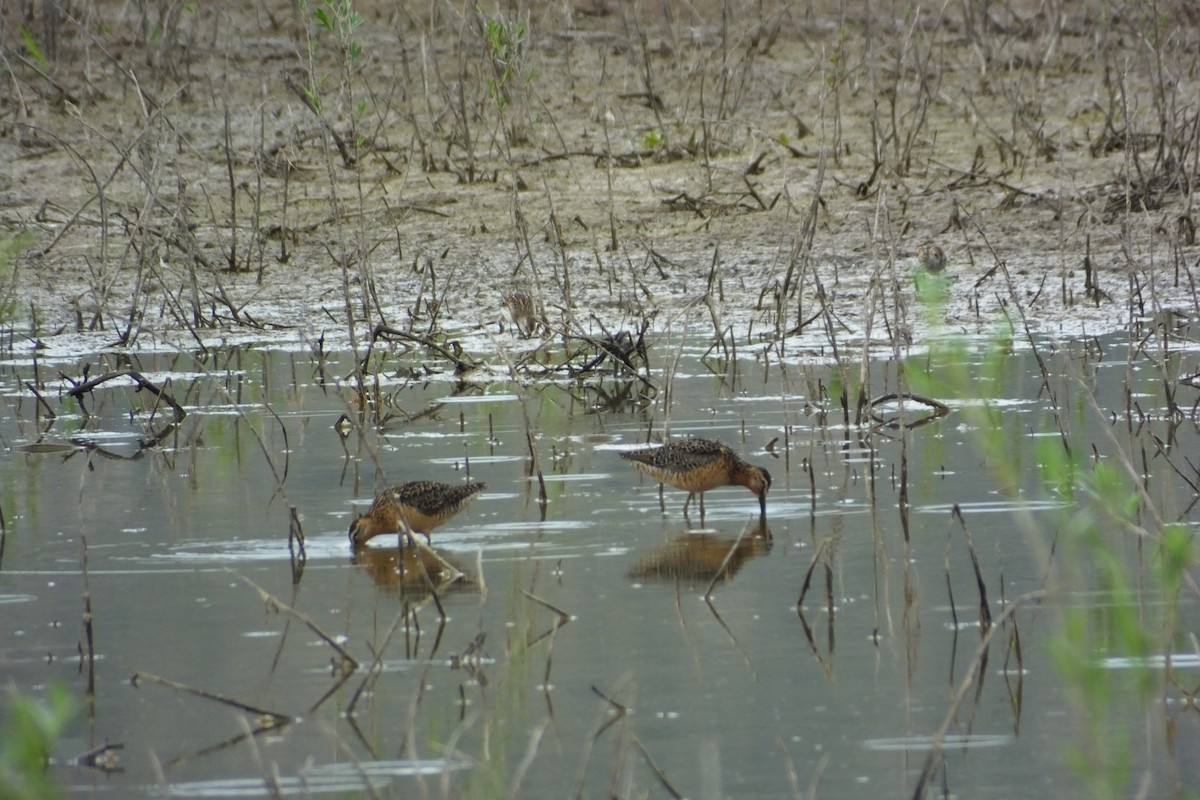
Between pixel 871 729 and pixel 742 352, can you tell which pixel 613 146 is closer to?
pixel 742 352

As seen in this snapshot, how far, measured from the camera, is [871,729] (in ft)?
12.5

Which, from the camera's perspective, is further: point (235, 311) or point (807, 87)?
point (807, 87)

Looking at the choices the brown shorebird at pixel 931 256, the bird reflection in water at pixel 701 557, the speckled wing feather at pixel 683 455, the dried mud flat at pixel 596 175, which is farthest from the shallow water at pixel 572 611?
the brown shorebird at pixel 931 256

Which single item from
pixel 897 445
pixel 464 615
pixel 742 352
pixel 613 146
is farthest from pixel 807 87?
pixel 464 615

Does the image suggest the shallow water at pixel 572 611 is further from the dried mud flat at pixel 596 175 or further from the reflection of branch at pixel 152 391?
the dried mud flat at pixel 596 175

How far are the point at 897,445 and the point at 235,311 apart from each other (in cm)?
425

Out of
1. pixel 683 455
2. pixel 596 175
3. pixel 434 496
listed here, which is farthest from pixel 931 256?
pixel 434 496

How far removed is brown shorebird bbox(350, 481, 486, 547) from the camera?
565 centimetres

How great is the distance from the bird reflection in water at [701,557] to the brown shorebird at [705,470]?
195 millimetres

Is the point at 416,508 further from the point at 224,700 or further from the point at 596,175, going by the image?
the point at 596,175

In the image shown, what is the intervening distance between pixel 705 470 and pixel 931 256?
527 centimetres

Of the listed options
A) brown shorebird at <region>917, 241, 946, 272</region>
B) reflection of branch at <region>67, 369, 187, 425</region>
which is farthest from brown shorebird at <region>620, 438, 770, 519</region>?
brown shorebird at <region>917, 241, 946, 272</region>

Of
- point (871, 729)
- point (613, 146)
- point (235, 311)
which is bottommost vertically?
point (871, 729)

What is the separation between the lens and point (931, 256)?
11078 millimetres
